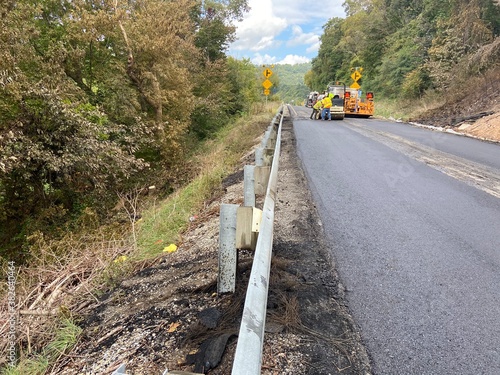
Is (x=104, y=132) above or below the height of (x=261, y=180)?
above

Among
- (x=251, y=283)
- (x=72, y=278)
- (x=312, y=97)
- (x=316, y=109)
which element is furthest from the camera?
(x=312, y=97)

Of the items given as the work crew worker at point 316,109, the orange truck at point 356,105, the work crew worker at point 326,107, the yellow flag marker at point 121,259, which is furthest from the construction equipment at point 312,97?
the yellow flag marker at point 121,259

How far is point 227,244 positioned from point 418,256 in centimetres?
227

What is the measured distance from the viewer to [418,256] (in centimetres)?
378

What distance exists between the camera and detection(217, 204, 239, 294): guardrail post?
273cm

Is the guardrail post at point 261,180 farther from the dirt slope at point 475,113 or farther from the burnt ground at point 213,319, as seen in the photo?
the dirt slope at point 475,113

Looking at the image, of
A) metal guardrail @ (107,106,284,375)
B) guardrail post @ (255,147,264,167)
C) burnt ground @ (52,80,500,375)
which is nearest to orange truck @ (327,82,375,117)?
guardrail post @ (255,147,264,167)

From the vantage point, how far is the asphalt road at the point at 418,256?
2.41m

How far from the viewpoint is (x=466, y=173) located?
7.60 meters

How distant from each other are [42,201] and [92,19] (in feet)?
21.1

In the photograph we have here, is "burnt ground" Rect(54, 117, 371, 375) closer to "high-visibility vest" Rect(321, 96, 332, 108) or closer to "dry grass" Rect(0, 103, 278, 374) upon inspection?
"dry grass" Rect(0, 103, 278, 374)

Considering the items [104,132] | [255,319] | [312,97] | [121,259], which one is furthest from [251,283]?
[312,97]

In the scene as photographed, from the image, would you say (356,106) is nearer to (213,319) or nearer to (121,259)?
(121,259)

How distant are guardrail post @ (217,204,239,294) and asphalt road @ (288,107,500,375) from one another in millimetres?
1044
